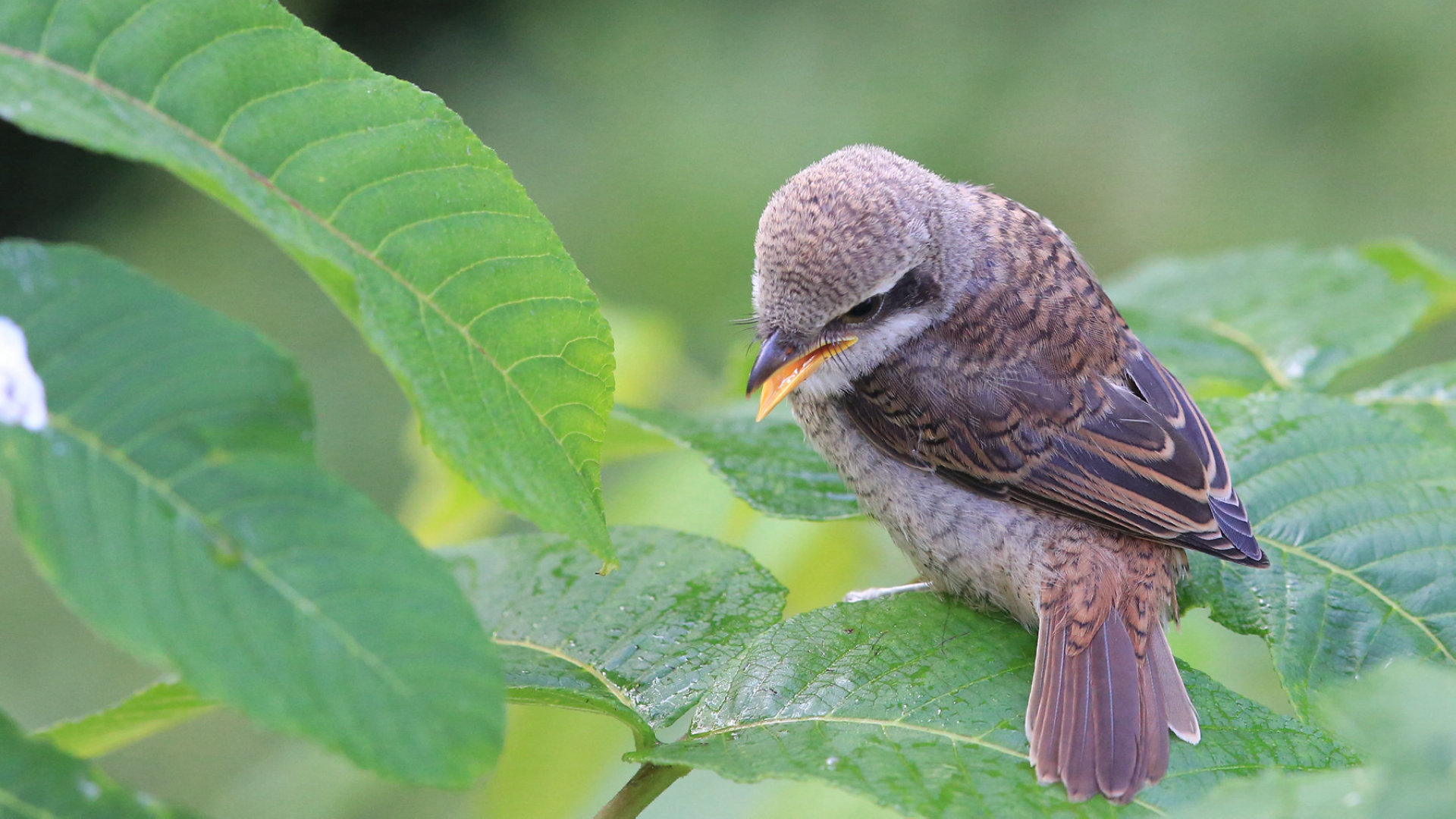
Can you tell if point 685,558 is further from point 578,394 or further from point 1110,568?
point 1110,568

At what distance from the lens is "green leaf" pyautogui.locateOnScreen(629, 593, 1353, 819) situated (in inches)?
52.4

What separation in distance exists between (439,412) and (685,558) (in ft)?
2.58

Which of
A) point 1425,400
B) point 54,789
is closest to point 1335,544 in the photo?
point 1425,400

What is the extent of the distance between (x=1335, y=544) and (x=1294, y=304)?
1.08 metres

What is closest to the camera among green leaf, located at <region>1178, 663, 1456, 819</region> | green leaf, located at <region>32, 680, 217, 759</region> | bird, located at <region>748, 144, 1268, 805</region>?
green leaf, located at <region>1178, 663, 1456, 819</region>

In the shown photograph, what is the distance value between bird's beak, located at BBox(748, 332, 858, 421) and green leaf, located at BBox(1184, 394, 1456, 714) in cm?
80

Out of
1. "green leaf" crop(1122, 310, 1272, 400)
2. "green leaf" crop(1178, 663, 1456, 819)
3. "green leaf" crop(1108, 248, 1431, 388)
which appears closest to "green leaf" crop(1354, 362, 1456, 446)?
"green leaf" crop(1108, 248, 1431, 388)

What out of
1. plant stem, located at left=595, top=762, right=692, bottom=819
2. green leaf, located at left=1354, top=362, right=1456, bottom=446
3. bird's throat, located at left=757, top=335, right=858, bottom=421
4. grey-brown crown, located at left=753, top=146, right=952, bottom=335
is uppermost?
grey-brown crown, located at left=753, top=146, right=952, bottom=335

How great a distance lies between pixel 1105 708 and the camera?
1.75 metres

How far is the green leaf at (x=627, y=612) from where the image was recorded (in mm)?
1630

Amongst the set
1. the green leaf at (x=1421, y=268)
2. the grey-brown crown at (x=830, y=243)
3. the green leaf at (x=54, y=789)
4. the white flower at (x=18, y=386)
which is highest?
the white flower at (x=18, y=386)

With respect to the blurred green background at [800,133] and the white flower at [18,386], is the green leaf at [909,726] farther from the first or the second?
the blurred green background at [800,133]

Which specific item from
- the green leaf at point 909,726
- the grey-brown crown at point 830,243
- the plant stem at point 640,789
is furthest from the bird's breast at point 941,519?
the plant stem at point 640,789

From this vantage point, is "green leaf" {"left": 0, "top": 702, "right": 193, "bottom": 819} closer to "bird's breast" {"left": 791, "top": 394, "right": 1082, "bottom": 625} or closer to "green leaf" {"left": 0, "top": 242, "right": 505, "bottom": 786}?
"green leaf" {"left": 0, "top": 242, "right": 505, "bottom": 786}
